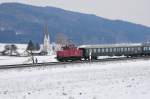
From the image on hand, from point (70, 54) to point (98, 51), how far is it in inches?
279

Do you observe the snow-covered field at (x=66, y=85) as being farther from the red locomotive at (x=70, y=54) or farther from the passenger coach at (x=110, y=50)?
the passenger coach at (x=110, y=50)

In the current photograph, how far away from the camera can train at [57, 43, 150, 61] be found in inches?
2325

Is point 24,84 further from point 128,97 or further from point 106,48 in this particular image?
point 106,48

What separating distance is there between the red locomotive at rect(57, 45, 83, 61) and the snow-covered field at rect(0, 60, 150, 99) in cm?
1270

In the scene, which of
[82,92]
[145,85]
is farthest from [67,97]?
[145,85]

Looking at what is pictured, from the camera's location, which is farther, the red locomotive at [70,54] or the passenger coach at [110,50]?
the passenger coach at [110,50]

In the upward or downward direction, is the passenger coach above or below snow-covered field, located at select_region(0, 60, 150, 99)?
above

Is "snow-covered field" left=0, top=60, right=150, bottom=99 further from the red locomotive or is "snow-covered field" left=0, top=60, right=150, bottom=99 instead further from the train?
the train

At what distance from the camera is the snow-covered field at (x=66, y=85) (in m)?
23.5

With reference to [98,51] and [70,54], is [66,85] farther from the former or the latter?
[98,51]

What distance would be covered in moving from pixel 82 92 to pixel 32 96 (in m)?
3.08

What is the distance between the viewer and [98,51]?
6438cm

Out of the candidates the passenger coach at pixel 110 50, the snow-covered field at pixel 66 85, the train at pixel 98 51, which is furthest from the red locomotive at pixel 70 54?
the snow-covered field at pixel 66 85

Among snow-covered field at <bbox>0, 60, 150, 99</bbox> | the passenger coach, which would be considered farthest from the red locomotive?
snow-covered field at <bbox>0, 60, 150, 99</bbox>
